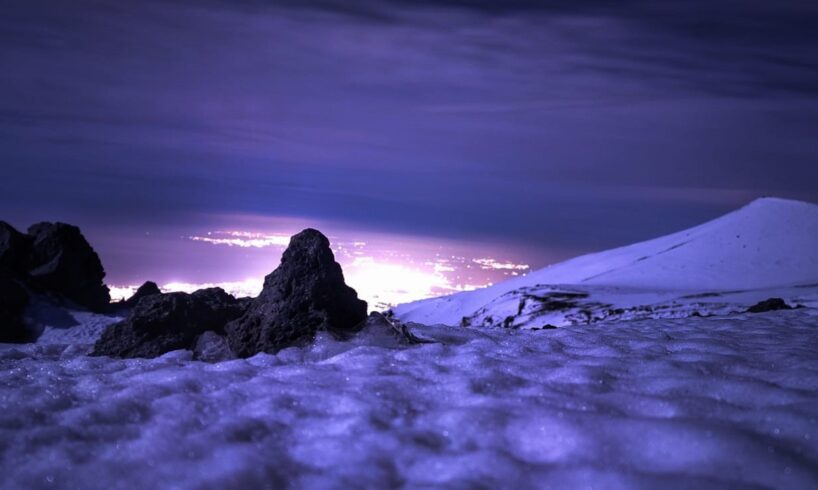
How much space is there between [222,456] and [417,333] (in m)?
3.73

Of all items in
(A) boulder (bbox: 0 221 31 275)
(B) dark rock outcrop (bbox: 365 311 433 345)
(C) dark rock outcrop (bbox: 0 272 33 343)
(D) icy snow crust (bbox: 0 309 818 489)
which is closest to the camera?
(D) icy snow crust (bbox: 0 309 818 489)

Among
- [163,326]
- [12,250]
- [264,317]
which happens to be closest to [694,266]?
[264,317]

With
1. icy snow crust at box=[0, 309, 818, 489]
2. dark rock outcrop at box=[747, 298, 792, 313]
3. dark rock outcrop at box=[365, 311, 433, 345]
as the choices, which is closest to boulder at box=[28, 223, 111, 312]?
icy snow crust at box=[0, 309, 818, 489]

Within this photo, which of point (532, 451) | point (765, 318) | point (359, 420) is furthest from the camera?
point (765, 318)

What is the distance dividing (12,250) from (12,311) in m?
2.97

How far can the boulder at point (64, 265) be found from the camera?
20375mm

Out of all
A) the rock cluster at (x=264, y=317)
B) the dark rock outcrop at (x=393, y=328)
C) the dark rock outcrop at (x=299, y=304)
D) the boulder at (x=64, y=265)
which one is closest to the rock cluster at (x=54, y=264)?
the boulder at (x=64, y=265)

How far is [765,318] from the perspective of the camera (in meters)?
9.18

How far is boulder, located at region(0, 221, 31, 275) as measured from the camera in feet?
64.8

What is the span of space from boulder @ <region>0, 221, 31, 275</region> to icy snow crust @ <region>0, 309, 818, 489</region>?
16.9m

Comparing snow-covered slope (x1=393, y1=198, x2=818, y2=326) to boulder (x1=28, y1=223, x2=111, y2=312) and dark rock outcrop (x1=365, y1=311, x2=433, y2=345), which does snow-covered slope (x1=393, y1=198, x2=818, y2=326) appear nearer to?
dark rock outcrop (x1=365, y1=311, x2=433, y2=345)

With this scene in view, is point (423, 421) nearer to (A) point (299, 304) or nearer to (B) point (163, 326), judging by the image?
(A) point (299, 304)

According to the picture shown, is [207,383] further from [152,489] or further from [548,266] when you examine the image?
[548,266]

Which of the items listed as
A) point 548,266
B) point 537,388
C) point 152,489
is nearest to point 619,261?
point 548,266
